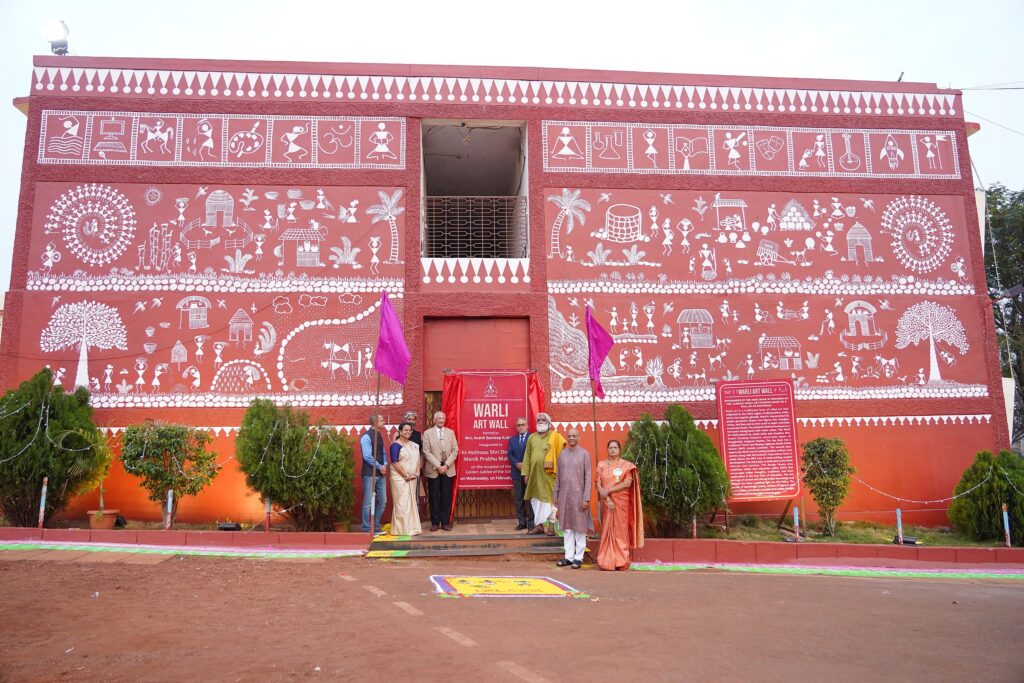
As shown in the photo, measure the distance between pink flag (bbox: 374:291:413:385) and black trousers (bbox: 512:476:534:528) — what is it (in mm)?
2168

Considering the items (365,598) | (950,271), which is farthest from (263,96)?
(950,271)

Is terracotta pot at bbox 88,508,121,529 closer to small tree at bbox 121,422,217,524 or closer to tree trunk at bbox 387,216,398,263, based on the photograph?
small tree at bbox 121,422,217,524

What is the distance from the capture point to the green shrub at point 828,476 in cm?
1033

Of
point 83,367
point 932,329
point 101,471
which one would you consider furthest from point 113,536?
point 932,329

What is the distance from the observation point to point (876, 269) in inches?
480

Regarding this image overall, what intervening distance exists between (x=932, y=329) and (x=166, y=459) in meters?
12.0

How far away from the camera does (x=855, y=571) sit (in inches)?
339

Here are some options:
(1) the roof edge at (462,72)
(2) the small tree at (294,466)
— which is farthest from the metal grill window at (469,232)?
(2) the small tree at (294,466)

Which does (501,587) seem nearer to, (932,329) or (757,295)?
(757,295)

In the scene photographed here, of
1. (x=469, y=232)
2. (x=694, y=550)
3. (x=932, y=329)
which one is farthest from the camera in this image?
(x=469, y=232)

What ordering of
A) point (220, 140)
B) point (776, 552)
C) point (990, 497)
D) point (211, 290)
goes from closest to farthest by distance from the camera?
1. point (776, 552)
2. point (990, 497)
3. point (211, 290)
4. point (220, 140)

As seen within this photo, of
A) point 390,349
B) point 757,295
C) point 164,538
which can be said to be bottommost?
point 164,538

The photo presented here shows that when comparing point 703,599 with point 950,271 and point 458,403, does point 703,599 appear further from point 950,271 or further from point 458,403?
point 950,271

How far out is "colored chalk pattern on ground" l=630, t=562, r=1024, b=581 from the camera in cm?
848
